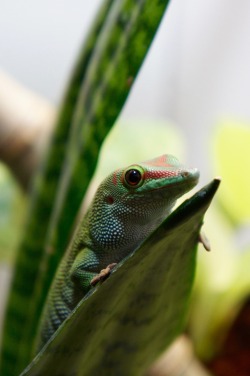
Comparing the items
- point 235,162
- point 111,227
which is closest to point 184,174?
point 111,227

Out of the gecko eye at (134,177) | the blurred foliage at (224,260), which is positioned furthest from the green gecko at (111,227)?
the blurred foliage at (224,260)

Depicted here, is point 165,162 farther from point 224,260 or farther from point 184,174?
point 224,260

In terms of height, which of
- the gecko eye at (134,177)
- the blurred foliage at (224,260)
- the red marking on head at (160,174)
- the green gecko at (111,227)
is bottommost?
the blurred foliage at (224,260)

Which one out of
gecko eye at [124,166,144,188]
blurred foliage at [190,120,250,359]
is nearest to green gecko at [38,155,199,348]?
gecko eye at [124,166,144,188]

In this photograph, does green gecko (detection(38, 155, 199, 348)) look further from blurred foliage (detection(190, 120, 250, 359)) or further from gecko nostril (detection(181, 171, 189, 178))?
blurred foliage (detection(190, 120, 250, 359))

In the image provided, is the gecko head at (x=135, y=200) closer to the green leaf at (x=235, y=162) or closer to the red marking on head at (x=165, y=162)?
the red marking on head at (x=165, y=162)

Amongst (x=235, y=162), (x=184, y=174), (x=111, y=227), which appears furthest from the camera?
(x=235, y=162)

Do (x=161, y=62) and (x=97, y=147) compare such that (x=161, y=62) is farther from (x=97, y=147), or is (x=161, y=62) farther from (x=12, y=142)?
(x=97, y=147)
